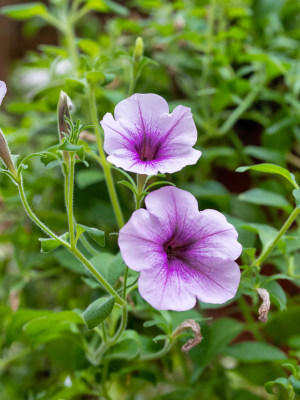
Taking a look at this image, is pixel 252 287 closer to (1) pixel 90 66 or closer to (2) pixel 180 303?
(2) pixel 180 303

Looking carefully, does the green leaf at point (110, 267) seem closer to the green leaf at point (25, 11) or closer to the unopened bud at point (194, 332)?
the unopened bud at point (194, 332)

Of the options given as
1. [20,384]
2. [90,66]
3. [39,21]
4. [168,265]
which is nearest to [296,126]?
[90,66]

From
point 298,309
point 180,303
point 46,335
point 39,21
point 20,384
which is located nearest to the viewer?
point 180,303

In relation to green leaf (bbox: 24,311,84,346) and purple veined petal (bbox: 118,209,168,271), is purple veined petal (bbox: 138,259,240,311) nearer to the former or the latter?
purple veined petal (bbox: 118,209,168,271)

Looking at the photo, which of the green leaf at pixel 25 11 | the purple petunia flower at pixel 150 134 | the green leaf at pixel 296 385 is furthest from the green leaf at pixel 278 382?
the green leaf at pixel 25 11

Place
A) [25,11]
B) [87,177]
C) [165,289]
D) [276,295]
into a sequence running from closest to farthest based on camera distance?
1. [165,289]
2. [276,295]
3. [87,177]
4. [25,11]

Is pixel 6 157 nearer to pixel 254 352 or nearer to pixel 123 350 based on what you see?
pixel 123 350

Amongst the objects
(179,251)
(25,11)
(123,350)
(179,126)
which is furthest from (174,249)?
(25,11)
